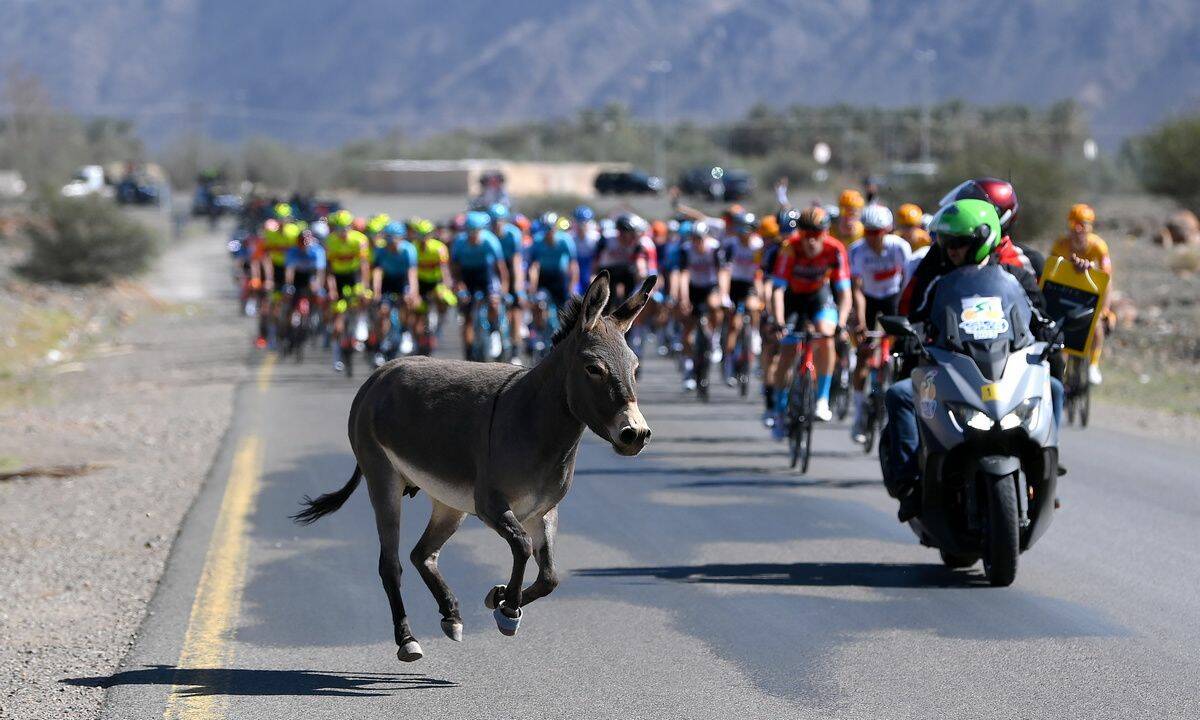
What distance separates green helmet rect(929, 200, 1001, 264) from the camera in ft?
30.2

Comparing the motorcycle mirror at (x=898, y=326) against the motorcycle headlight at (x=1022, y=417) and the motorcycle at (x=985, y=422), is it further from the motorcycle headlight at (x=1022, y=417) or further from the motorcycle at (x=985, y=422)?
the motorcycle headlight at (x=1022, y=417)

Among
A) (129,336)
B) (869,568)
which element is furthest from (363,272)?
(869,568)

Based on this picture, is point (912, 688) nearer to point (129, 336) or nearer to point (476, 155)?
point (129, 336)

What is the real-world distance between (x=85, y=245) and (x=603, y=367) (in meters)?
40.7

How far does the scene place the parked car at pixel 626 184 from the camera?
7544cm

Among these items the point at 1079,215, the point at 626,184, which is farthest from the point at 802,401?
the point at 626,184

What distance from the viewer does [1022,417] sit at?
872 cm

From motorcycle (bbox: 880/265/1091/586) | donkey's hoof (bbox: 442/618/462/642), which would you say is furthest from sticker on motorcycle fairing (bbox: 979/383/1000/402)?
donkey's hoof (bbox: 442/618/462/642)

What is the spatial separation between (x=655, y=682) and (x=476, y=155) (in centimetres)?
11889

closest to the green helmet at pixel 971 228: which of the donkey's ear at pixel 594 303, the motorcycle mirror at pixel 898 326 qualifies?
the motorcycle mirror at pixel 898 326

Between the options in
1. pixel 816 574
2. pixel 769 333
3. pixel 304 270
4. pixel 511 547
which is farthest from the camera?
pixel 304 270

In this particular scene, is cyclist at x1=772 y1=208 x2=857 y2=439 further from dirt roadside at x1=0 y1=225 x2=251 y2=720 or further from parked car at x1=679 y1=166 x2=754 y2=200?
parked car at x1=679 y1=166 x2=754 y2=200

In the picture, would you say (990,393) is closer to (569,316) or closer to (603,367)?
(569,316)

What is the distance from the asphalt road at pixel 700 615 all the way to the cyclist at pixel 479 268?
8081 mm
